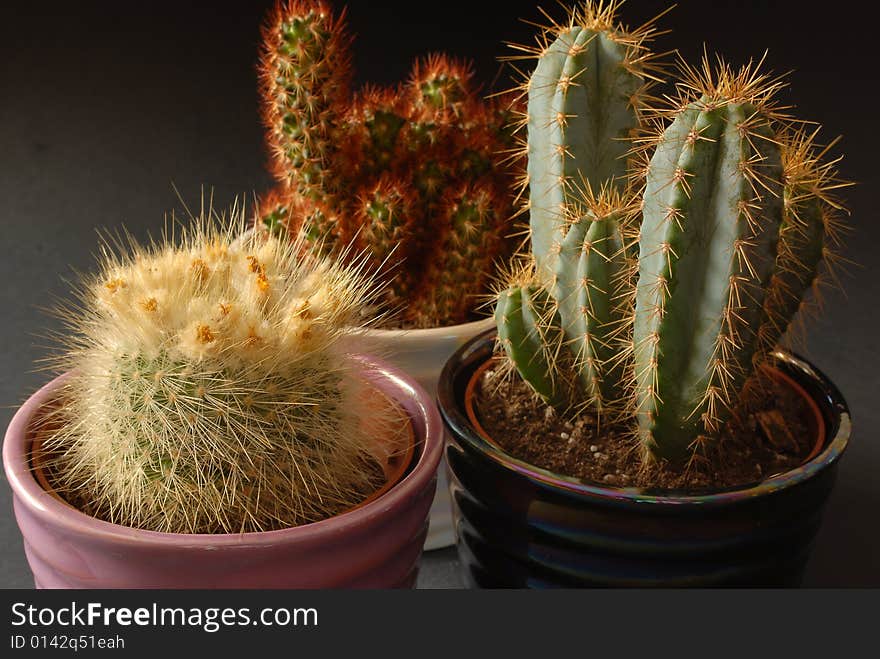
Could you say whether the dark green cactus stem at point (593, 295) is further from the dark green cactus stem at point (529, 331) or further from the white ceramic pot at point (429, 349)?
the white ceramic pot at point (429, 349)

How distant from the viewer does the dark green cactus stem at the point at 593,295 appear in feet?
2.71

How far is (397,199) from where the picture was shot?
1119 mm

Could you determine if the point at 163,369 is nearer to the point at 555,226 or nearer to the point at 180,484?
the point at 180,484

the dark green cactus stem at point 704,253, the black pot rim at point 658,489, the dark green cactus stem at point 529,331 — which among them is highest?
the dark green cactus stem at point 704,253

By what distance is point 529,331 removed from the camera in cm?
88

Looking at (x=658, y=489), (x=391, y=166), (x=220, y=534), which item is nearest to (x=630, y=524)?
(x=658, y=489)

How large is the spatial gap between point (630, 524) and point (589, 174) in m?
0.32

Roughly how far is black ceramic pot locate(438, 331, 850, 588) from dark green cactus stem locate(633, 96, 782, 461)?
8cm

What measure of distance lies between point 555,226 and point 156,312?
1.24 ft

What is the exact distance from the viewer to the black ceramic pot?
769 mm

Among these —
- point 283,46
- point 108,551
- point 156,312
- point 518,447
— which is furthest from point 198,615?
point 283,46

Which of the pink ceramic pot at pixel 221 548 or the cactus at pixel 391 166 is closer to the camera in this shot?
the pink ceramic pot at pixel 221 548

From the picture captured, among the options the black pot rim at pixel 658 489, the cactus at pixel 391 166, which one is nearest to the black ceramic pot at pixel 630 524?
the black pot rim at pixel 658 489

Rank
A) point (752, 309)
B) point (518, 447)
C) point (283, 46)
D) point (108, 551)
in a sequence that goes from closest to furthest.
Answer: point (108, 551) < point (752, 309) < point (518, 447) < point (283, 46)
